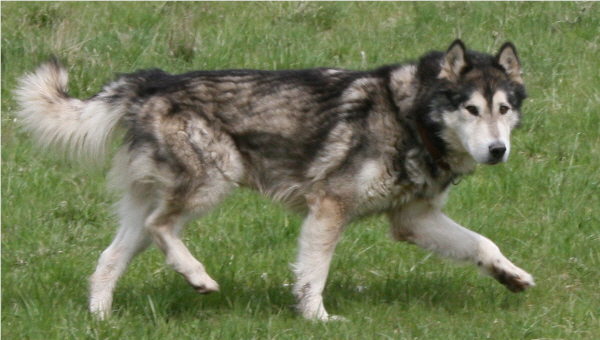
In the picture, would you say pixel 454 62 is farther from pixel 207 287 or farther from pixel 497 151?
pixel 207 287

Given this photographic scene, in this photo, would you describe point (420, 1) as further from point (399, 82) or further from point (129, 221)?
point (129, 221)

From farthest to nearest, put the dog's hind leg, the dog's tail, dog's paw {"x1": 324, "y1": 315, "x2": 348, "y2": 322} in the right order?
1. the dog's tail
2. the dog's hind leg
3. dog's paw {"x1": 324, "y1": 315, "x2": 348, "y2": 322}

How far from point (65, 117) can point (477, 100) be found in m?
2.49

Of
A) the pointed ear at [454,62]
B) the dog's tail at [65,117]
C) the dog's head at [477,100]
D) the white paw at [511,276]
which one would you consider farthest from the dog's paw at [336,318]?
the dog's tail at [65,117]

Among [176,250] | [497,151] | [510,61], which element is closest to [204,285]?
[176,250]

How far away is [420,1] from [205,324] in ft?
20.1

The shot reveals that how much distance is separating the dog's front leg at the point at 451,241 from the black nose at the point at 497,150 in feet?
2.29

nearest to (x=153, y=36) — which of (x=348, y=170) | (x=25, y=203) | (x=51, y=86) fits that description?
(x=25, y=203)

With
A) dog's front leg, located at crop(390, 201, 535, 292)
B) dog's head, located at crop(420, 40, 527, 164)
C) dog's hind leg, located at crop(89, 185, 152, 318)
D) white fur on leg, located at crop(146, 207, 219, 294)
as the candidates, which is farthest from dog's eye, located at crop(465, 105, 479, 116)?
dog's hind leg, located at crop(89, 185, 152, 318)

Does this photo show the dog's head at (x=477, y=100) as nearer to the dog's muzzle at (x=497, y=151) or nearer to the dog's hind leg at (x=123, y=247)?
the dog's muzzle at (x=497, y=151)

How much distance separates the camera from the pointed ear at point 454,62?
5.87 metres

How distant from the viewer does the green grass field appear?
18.7 ft

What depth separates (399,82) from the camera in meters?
6.10

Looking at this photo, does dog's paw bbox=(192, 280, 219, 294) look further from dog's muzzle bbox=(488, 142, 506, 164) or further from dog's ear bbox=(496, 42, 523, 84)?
dog's ear bbox=(496, 42, 523, 84)
